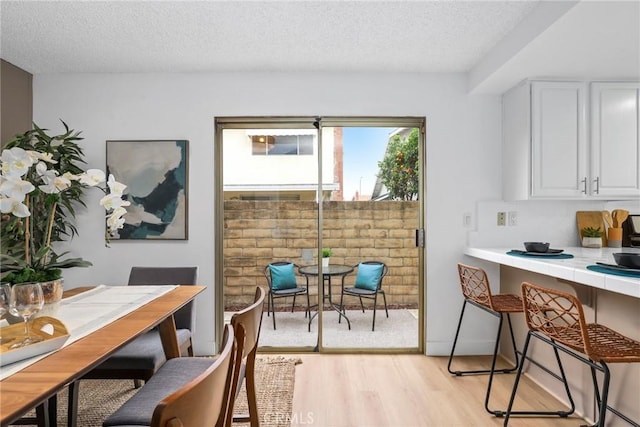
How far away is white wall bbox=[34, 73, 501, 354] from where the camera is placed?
338cm

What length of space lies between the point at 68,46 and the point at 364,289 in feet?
9.96

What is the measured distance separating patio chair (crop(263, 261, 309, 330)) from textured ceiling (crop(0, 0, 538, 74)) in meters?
1.73

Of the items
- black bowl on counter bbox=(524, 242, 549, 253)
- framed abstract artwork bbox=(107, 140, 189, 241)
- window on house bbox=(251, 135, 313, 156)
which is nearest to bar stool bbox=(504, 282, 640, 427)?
black bowl on counter bbox=(524, 242, 549, 253)

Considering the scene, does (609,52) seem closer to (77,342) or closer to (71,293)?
(77,342)

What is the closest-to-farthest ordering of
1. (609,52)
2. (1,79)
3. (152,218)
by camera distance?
1. (609,52)
2. (1,79)
3. (152,218)

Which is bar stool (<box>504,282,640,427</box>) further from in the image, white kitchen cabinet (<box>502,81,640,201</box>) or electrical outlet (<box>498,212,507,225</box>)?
electrical outlet (<box>498,212,507,225</box>)

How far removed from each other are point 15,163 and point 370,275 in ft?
8.93

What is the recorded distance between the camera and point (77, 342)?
1354 mm

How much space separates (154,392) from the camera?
1.53 meters

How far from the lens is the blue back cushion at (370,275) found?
3.51 metres

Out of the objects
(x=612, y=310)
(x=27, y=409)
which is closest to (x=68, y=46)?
(x=27, y=409)

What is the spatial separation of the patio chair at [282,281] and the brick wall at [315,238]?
53mm

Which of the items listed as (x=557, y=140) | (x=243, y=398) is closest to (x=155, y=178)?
(x=243, y=398)

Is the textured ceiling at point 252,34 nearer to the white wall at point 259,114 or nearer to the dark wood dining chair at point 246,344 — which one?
the white wall at point 259,114
